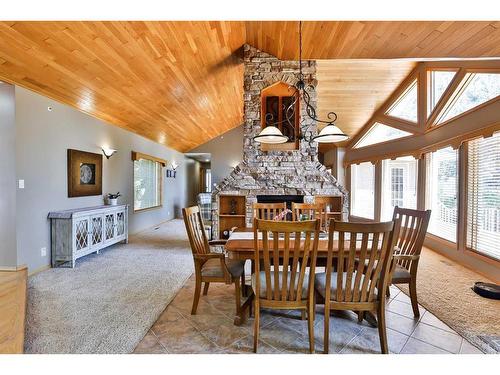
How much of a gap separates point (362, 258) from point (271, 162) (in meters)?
3.34

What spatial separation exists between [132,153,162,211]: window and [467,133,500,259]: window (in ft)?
21.6

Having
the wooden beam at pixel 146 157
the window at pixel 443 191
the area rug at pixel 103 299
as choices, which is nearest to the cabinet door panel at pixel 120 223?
the area rug at pixel 103 299

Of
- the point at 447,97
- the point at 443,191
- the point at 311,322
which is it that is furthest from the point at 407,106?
the point at 311,322

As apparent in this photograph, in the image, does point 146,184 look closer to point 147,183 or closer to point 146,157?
point 147,183

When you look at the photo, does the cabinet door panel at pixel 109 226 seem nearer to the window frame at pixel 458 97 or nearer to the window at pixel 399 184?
the window at pixel 399 184

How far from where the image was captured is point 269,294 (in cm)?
200

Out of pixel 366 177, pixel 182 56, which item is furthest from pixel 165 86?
pixel 366 177

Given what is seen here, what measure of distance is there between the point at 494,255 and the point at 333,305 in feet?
10.4

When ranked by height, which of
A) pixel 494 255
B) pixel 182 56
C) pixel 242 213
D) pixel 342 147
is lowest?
pixel 494 255

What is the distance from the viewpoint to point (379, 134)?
23.4 feet

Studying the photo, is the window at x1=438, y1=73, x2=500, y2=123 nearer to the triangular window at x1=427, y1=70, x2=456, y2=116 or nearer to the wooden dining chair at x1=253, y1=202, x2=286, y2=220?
the triangular window at x1=427, y1=70, x2=456, y2=116

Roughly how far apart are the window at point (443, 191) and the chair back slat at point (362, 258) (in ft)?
12.0

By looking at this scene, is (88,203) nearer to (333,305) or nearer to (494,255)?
(333,305)

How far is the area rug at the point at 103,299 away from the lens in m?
2.10
